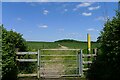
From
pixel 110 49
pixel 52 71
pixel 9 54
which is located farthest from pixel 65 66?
pixel 110 49

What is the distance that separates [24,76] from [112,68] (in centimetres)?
552

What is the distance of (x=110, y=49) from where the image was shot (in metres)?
12.5

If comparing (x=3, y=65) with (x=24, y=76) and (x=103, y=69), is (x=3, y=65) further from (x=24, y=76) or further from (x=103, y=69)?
(x=103, y=69)

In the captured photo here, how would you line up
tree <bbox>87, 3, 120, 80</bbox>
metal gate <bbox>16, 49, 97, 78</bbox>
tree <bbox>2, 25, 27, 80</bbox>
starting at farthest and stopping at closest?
metal gate <bbox>16, 49, 97, 78</bbox>, tree <bbox>2, 25, 27, 80</bbox>, tree <bbox>87, 3, 120, 80</bbox>

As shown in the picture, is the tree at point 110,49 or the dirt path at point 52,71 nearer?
the tree at point 110,49

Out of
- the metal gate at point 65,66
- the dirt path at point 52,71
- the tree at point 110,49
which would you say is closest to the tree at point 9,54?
the metal gate at point 65,66

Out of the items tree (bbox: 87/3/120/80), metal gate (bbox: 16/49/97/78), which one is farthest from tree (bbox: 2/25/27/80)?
tree (bbox: 87/3/120/80)

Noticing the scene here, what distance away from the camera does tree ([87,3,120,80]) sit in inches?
474

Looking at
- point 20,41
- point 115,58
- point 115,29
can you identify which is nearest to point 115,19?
point 115,29

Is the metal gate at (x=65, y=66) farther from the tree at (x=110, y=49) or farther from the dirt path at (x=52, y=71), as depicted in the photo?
the tree at (x=110, y=49)

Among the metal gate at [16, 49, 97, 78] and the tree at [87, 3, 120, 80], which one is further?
the metal gate at [16, 49, 97, 78]

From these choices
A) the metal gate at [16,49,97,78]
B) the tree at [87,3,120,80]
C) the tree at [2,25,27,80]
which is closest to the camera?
the tree at [87,3,120,80]

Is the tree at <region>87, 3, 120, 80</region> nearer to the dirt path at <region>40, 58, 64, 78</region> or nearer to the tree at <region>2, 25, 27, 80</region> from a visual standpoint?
the dirt path at <region>40, 58, 64, 78</region>

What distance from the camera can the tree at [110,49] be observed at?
1205 centimetres
